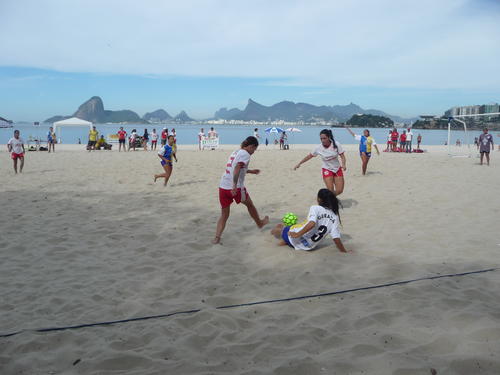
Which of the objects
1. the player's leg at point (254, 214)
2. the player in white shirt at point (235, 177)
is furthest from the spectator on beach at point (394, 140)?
the player in white shirt at point (235, 177)

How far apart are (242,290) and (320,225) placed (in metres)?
1.43

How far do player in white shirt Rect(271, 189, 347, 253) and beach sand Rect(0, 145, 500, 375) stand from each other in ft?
0.53

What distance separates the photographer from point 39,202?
8539mm

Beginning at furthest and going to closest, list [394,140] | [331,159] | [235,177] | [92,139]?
[394,140], [92,139], [331,159], [235,177]

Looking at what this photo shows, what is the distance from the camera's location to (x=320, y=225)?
5078 millimetres

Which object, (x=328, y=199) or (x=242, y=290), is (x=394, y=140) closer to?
(x=328, y=199)

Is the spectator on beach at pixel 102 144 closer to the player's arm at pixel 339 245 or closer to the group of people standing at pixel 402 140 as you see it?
the group of people standing at pixel 402 140

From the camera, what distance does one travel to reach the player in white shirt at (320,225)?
5.00 metres

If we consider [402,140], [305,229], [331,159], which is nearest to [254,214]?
[305,229]

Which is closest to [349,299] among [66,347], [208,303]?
[208,303]

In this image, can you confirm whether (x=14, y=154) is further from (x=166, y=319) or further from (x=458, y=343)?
(x=458, y=343)

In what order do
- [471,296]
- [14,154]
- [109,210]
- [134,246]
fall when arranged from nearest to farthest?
[471,296]
[134,246]
[109,210]
[14,154]

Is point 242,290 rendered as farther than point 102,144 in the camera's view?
No

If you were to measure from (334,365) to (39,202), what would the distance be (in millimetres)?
7655
